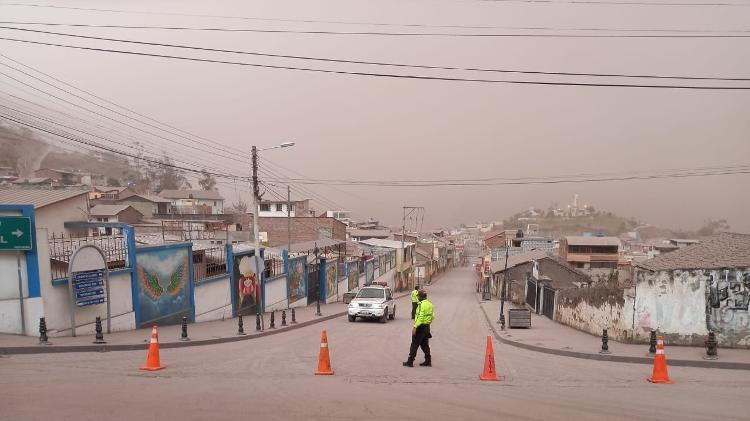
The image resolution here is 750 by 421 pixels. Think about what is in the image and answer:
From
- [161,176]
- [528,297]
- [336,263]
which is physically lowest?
[528,297]

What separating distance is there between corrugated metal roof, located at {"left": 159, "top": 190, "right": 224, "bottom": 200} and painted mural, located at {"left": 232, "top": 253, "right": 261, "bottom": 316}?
58.0 metres

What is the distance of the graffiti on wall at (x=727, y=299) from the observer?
14.0 meters

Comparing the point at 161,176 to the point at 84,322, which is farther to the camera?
the point at 161,176

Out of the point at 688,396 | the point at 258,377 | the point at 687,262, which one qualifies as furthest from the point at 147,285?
the point at 687,262

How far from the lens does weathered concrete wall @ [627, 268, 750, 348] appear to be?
14.1 meters

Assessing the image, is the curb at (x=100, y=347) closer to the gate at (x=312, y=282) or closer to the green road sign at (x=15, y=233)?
the green road sign at (x=15, y=233)

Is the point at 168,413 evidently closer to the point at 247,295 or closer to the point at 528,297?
the point at 247,295

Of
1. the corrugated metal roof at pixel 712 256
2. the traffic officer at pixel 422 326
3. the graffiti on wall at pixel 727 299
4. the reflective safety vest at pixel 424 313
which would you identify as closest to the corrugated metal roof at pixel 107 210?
the traffic officer at pixel 422 326

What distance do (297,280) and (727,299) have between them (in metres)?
23.6

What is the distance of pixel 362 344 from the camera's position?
15883 millimetres

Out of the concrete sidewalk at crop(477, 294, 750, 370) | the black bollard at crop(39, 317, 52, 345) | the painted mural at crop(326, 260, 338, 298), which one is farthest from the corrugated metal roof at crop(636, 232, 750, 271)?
the painted mural at crop(326, 260, 338, 298)

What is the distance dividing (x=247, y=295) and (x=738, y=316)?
19274 millimetres

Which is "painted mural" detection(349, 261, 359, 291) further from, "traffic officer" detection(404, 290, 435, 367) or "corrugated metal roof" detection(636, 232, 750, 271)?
"traffic officer" detection(404, 290, 435, 367)

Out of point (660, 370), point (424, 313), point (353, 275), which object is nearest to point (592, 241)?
point (353, 275)
